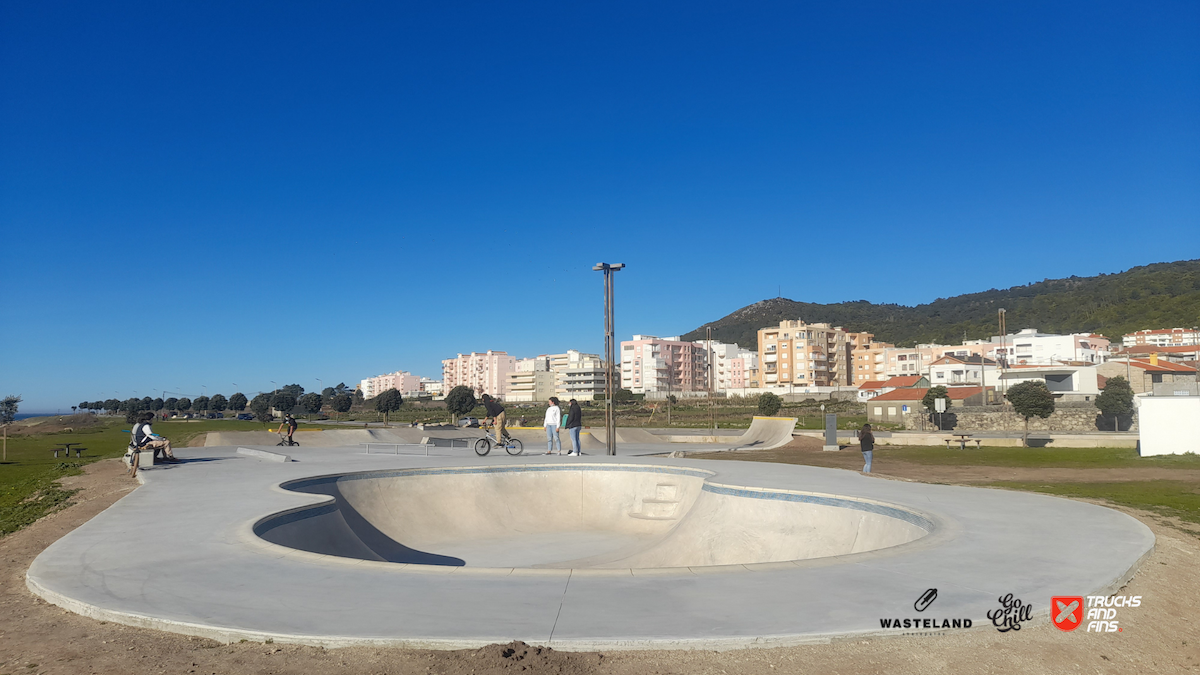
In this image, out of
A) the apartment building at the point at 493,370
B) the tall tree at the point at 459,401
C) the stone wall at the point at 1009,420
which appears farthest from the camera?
the apartment building at the point at 493,370

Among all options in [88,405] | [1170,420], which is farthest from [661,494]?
[88,405]

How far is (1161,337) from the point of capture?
112m

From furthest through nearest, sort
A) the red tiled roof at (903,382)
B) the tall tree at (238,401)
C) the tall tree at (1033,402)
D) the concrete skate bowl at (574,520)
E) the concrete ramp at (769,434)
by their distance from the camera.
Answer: the tall tree at (238,401) → the red tiled roof at (903,382) → the tall tree at (1033,402) → the concrete ramp at (769,434) → the concrete skate bowl at (574,520)

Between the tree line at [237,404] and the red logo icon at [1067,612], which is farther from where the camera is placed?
the tree line at [237,404]

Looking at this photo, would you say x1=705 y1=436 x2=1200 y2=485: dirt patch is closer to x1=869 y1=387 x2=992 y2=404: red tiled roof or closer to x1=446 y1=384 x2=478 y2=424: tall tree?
x1=869 y1=387 x2=992 y2=404: red tiled roof

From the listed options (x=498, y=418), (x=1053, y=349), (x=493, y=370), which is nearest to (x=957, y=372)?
(x=1053, y=349)

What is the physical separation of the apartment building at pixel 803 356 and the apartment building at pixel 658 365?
98.3 ft

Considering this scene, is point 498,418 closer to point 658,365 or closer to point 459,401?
point 459,401

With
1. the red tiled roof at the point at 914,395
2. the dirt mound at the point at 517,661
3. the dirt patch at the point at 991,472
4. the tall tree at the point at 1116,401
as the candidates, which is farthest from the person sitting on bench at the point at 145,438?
the red tiled roof at the point at 914,395

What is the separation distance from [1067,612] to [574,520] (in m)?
10.8

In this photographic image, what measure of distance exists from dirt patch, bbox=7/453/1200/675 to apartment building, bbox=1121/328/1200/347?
127 meters

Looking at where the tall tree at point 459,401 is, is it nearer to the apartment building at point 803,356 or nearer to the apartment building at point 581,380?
the apartment building at point 581,380

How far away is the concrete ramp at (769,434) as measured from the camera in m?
31.6

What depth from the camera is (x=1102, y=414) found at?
54.6 metres
